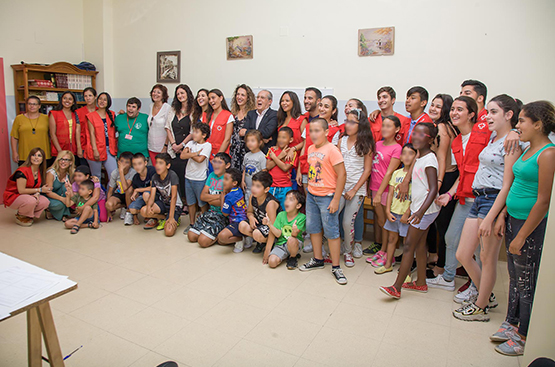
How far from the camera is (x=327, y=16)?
5055mm

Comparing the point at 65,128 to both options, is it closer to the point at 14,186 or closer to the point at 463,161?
the point at 14,186

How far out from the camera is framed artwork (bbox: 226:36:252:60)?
222 inches

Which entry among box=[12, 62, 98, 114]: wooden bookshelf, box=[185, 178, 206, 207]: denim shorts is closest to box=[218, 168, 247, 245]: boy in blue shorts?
box=[185, 178, 206, 207]: denim shorts

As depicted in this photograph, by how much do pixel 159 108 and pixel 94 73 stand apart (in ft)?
7.32

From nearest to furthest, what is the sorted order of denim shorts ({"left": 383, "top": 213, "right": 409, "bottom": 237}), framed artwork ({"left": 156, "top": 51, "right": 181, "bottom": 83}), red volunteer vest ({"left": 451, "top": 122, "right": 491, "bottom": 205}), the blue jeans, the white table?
1. the white table
2. red volunteer vest ({"left": 451, "top": 122, "right": 491, "bottom": 205})
3. the blue jeans
4. denim shorts ({"left": 383, "top": 213, "right": 409, "bottom": 237})
5. framed artwork ({"left": 156, "top": 51, "right": 181, "bottom": 83})

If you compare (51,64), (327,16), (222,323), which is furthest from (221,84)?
(222,323)

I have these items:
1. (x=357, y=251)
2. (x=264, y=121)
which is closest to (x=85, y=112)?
(x=264, y=121)

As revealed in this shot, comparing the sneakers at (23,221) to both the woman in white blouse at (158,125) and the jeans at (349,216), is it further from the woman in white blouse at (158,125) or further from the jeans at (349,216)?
the jeans at (349,216)

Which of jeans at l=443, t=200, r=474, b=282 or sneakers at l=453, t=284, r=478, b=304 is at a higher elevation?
jeans at l=443, t=200, r=474, b=282

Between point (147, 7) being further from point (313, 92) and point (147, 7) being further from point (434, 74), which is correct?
point (434, 74)

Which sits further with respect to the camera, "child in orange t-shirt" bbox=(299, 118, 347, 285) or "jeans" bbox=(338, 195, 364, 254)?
"jeans" bbox=(338, 195, 364, 254)

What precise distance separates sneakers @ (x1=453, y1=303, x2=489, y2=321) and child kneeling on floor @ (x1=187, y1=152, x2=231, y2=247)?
2284 mm

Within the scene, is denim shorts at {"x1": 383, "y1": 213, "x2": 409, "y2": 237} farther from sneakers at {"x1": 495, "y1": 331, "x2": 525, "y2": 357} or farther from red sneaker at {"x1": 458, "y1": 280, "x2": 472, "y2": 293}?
sneakers at {"x1": 495, "y1": 331, "x2": 525, "y2": 357}

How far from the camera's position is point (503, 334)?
2.39 metres
